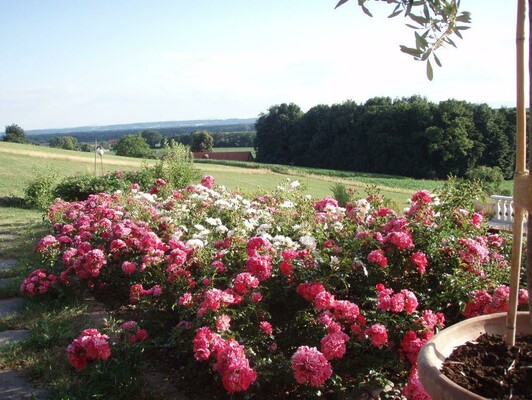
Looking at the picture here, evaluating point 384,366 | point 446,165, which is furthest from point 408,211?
point 446,165

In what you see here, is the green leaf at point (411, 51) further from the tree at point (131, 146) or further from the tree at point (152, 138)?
the tree at point (152, 138)

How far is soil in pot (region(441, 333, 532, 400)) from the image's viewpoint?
43.4 inches

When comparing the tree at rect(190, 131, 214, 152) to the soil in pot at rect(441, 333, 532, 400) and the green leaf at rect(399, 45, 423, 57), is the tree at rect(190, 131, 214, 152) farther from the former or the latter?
the soil in pot at rect(441, 333, 532, 400)

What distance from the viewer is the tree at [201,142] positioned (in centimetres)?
6166

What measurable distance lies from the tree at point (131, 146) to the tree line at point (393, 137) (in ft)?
41.5

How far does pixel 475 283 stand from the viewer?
2596 mm

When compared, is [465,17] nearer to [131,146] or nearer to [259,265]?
[259,265]

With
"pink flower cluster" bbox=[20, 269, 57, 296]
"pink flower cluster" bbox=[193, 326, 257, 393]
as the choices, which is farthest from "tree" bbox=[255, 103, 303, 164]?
"pink flower cluster" bbox=[193, 326, 257, 393]

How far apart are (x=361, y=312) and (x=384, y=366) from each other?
0.90 feet

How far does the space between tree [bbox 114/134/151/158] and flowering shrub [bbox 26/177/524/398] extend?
47.4 metres

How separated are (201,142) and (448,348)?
6165 centimetres

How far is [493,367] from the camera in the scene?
1201 millimetres

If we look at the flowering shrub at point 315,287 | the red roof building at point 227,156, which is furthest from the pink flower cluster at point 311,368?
the red roof building at point 227,156

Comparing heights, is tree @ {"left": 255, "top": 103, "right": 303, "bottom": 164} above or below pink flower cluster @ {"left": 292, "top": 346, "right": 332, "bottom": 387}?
above
